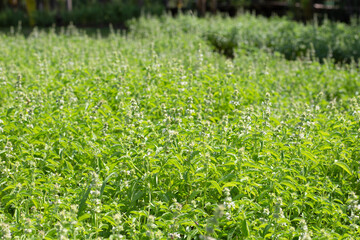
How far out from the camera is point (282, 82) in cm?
828

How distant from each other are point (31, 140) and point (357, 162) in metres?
3.65

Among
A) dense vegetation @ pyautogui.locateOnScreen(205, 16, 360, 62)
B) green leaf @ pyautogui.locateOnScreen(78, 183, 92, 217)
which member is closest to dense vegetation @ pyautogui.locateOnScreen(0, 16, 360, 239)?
green leaf @ pyautogui.locateOnScreen(78, 183, 92, 217)

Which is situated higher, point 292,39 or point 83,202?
point 292,39

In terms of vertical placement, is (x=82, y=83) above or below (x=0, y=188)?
above

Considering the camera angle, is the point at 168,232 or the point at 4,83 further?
the point at 4,83

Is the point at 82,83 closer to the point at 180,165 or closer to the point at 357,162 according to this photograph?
the point at 180,165

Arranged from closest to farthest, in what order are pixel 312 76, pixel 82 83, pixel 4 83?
1. pixel 4 83
2. pixel 82 83
3. pixel 312 76

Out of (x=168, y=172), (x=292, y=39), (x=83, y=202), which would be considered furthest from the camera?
(x=292, y=39)

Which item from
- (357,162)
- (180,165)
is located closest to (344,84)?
(357,162)

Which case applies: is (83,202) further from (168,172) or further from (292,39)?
(292,39)

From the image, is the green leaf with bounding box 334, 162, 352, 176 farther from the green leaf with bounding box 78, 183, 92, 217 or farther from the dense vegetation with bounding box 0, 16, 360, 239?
the green leaf with bounding box 78, 183, 92, 217

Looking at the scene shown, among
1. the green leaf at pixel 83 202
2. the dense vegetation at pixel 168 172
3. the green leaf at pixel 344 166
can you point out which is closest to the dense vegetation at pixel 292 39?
the dense vegetation at pixel 168 172

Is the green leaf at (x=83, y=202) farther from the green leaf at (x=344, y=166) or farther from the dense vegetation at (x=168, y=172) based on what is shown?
the green leaf at (x=344, y=166)

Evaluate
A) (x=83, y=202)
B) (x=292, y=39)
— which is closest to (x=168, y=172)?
(x=83, y=202)
